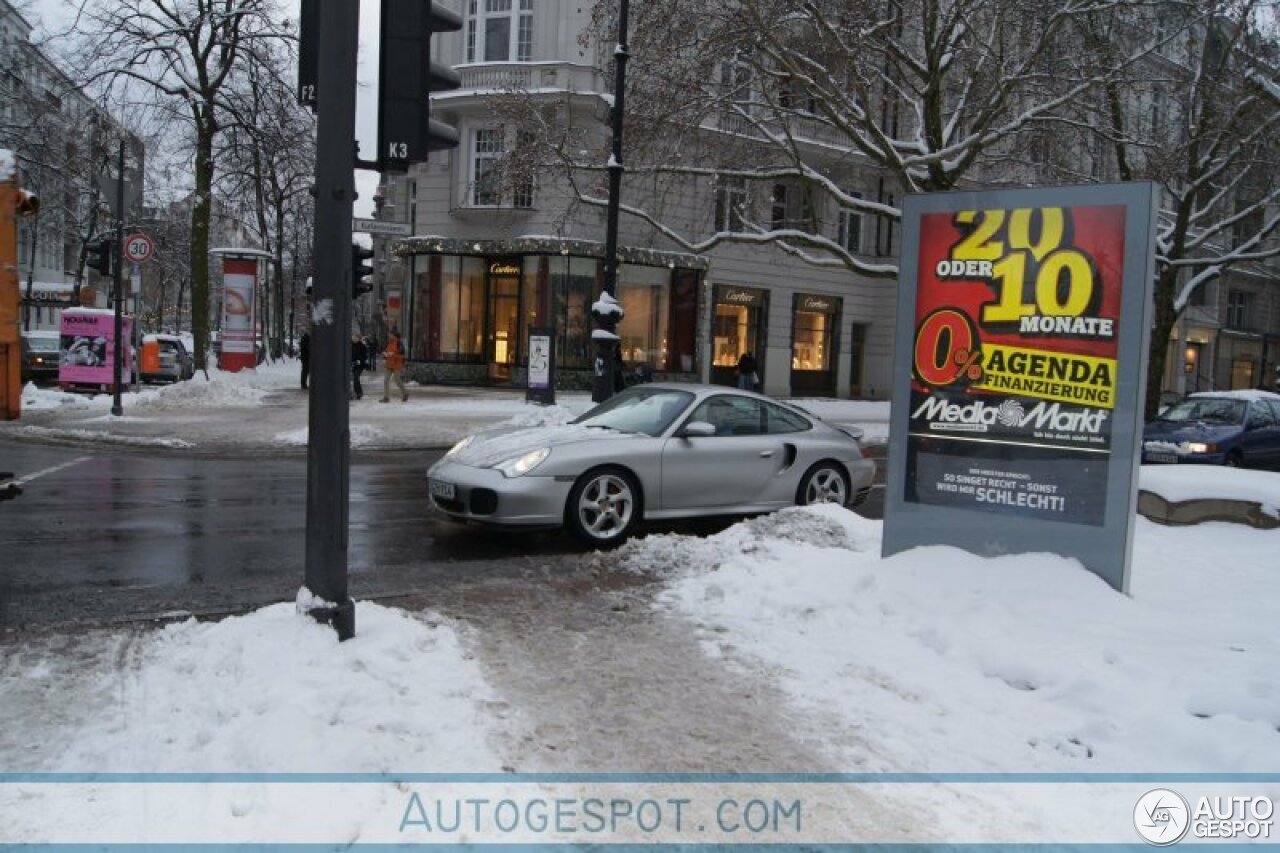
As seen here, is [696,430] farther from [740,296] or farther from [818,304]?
[818,304]

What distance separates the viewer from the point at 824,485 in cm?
984

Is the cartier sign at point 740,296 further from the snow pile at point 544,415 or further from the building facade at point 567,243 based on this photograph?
the snow pile at point 544,415

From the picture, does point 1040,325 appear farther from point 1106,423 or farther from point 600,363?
point 600,363

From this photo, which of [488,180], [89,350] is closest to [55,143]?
[89,350]

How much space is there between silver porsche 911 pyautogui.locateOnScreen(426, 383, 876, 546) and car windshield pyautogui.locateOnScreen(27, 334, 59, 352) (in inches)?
851

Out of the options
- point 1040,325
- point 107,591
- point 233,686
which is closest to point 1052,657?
point 1040,325

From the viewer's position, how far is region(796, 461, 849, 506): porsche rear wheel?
382 inches

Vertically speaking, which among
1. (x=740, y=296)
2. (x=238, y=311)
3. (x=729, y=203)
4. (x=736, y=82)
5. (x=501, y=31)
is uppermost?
(x=501, y=31)

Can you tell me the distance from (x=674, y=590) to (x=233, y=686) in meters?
3.10

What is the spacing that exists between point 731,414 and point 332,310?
5098 millimetres

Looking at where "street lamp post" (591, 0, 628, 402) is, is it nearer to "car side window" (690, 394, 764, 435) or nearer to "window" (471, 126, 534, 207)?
"car side window" (690, 394, 764, 435)

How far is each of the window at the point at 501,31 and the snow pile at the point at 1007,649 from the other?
2642 centimetres

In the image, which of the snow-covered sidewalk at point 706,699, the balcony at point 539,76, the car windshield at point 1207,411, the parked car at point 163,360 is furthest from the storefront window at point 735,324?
the snow-covered sidewalk at point 706,699

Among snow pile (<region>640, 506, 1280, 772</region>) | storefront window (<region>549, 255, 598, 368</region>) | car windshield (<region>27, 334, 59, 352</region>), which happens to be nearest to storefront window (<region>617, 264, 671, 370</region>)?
storefront window (<region>549, 255, 598, 368</region>)
